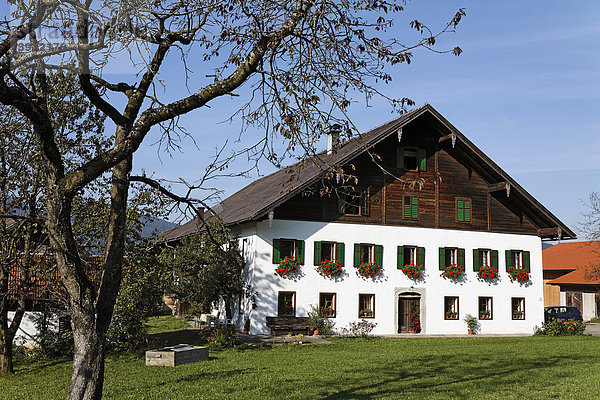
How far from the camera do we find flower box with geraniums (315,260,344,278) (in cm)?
2436

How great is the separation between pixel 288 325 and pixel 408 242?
6.78 meters

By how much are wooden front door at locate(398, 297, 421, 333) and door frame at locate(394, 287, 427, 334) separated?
171mm

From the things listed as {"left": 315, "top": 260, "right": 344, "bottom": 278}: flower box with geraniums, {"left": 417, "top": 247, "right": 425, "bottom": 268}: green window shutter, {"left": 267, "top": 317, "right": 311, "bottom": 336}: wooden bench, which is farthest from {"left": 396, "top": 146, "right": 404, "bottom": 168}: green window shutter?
{"left": 267, "top": 317, "right": 311, "bottom": 336}: wooden bench

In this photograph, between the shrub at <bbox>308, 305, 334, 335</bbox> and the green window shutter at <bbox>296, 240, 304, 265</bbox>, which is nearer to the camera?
the shrub at <bbox>308, 305, 334, 335</bbox>

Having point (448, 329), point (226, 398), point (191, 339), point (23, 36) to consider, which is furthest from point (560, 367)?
point (23, 36)

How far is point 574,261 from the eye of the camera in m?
46.7

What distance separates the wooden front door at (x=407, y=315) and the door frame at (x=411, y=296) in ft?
0.56

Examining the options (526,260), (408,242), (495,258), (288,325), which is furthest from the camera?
(526,260)

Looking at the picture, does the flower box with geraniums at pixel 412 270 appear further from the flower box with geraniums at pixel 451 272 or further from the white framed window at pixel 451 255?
the white framed window at pixel 451 255

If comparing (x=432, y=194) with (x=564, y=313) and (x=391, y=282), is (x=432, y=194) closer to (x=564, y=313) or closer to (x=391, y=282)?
(x=391, y=282)

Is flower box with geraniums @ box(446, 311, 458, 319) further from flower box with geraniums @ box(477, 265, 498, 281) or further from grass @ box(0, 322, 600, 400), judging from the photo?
grass @ box(0, 322, 600, 400)

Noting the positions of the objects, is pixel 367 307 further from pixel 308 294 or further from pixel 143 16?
pixel 143 16

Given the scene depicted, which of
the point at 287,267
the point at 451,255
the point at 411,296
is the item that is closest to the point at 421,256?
the point at 451,255

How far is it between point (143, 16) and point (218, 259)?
18267mm
